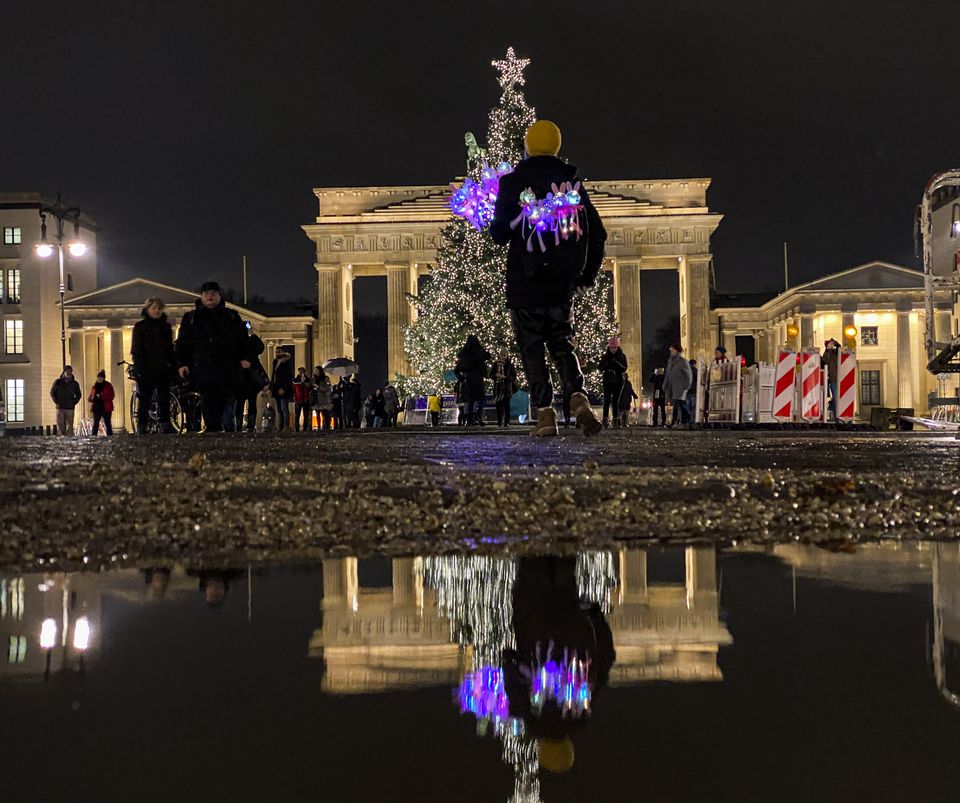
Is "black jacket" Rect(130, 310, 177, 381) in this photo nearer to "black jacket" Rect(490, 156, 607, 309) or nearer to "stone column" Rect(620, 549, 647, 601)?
"black jacket" Rect(490, 156, 607, 309)

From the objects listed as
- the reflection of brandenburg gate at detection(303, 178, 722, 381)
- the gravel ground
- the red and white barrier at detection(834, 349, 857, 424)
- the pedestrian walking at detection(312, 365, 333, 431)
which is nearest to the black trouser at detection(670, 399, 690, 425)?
the red and white barrier at detection(834, 349, 857, 424)

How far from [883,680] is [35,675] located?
1.05m

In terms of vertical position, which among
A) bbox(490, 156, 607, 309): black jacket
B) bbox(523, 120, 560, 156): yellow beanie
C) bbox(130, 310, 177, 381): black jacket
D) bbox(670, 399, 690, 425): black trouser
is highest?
bbox(523, 120, 560, 156): yellow beanie

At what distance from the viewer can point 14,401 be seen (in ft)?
232

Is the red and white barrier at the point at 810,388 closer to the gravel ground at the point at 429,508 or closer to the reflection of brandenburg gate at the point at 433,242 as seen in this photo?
the gravel ground at the point at 429,508

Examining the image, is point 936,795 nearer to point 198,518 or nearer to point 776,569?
point 776,569

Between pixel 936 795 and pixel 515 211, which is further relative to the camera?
pixel 515 211

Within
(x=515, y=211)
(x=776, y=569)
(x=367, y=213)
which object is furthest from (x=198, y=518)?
(x=367, y=213)

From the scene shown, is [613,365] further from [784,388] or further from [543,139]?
[543,139]

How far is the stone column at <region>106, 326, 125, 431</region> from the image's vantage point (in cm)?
7219

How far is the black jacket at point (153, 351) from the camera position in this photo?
12.5 metres

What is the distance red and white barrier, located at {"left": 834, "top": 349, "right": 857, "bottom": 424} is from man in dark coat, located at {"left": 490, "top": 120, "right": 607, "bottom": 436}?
14014 mm

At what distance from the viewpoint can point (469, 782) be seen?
1.09 metres

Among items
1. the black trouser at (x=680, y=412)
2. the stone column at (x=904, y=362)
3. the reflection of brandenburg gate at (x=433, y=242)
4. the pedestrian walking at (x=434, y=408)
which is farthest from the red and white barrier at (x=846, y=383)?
the stone column at (x=904, y=362)
